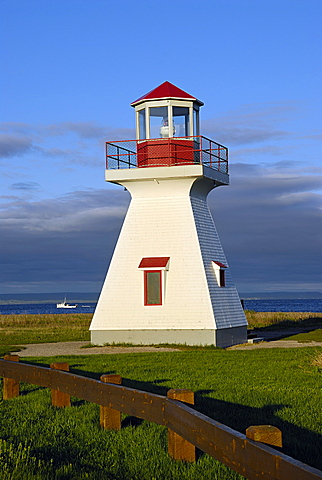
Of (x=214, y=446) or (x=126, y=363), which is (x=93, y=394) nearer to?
(x=214, y=446)

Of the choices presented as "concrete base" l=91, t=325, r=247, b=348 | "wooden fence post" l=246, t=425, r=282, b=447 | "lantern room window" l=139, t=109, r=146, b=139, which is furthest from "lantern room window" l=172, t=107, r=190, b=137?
"wooden fence post" l=246, t=425, r=282, b=447

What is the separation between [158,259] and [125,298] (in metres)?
2.15

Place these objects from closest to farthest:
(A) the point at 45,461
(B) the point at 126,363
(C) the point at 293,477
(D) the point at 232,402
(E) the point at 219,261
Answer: (C) the point at 293,477, (A) the point at 45,461, (D) the point at 232,402, (B) the point at 126,363, (E) the point at 219,261

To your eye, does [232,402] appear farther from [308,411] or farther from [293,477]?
[293,477]

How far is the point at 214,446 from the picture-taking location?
224 inches

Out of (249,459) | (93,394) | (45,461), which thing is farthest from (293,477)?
(93,394)

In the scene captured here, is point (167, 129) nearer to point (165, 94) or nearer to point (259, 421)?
point (165, 94)

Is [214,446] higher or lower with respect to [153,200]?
lower

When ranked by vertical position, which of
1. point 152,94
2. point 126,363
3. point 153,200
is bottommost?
point 126,363

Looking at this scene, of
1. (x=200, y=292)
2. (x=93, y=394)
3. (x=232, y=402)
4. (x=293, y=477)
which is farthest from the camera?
(x=200, y=292)

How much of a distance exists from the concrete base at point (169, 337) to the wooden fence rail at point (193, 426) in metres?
14.5

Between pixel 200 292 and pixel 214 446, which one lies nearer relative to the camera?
pixel 214 446

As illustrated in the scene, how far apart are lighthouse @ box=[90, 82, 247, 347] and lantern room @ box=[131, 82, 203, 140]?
0.13ft

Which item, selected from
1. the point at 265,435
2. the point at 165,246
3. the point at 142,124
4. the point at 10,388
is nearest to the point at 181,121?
the point at 142,124
